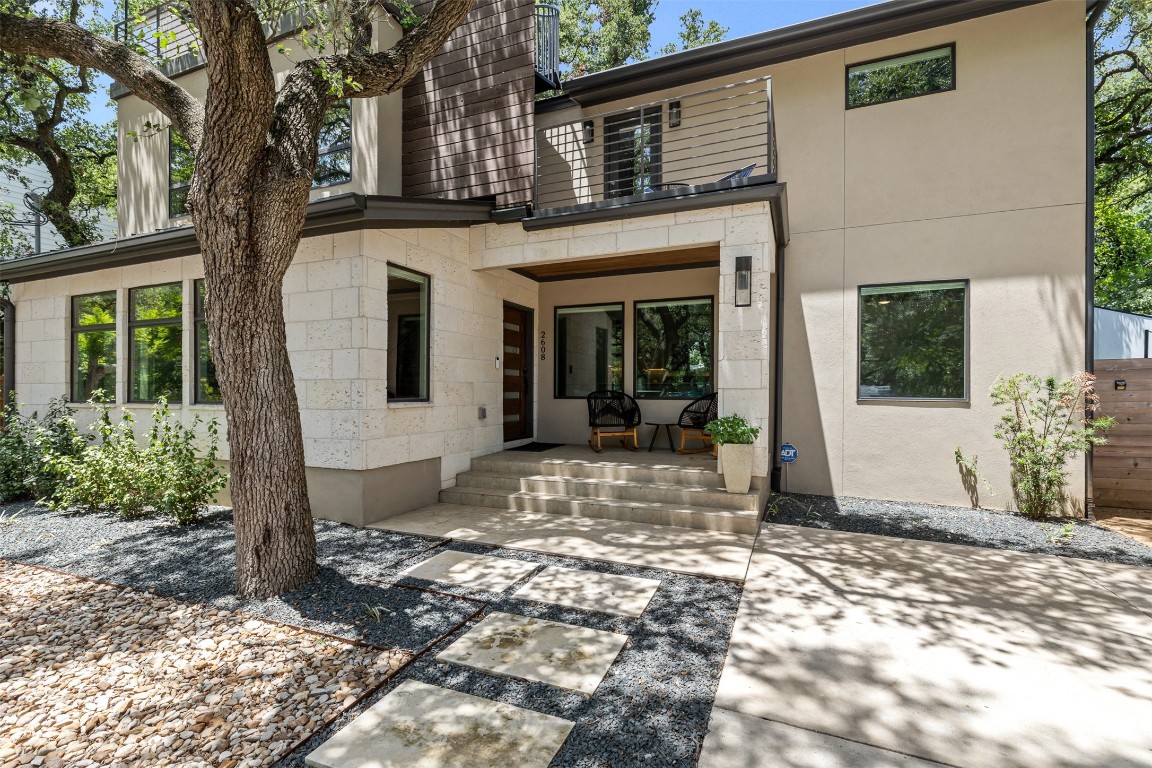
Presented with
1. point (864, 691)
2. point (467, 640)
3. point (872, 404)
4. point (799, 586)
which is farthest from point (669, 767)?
point (872, 404)

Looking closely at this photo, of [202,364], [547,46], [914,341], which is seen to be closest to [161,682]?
[202,364]

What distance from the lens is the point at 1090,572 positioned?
398cm

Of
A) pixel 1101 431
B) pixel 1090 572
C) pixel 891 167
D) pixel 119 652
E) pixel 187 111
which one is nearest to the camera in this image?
pixel 119 652

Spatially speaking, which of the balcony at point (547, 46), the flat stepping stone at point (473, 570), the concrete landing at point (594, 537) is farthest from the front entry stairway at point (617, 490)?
the balcony at point (547, 46)

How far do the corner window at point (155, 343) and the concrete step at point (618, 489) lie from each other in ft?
12.7

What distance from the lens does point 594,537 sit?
4.76m

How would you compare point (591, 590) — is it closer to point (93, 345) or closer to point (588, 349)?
point (588, 349)

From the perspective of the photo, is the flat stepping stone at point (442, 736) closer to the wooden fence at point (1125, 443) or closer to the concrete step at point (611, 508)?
the concrete step at point (611, 508)

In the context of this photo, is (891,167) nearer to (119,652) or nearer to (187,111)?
(187,111)

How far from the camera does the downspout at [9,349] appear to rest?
7.97 metres

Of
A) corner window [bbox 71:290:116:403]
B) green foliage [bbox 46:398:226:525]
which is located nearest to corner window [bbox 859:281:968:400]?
green foliage [bbox 46:398:226:525]

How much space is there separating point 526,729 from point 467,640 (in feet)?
2.76

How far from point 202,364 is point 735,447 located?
627cm

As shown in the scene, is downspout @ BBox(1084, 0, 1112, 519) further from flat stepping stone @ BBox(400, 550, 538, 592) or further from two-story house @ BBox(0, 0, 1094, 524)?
flat stepping stone @ BBox(400, 550, 538, 592)
